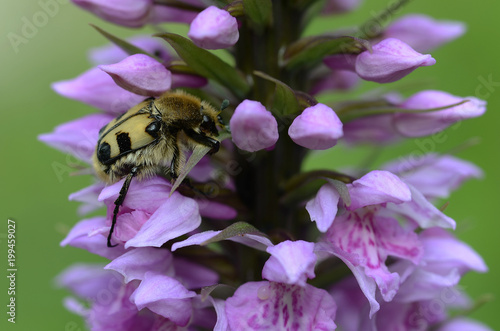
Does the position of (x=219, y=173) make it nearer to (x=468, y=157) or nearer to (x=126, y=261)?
(x=126, y=261)

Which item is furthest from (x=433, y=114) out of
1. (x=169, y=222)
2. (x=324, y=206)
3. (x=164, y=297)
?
(x=164, y=297)

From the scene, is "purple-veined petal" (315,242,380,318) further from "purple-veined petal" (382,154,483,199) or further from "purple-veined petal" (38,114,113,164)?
"purple-veined petal" (38,114,113,164)

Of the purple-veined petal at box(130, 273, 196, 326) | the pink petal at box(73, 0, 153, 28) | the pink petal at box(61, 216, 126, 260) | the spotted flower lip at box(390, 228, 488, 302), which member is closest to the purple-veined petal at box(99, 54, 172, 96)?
the pink petal at box(73, 0, 153, 28)

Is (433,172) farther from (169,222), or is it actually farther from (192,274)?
(169,222)

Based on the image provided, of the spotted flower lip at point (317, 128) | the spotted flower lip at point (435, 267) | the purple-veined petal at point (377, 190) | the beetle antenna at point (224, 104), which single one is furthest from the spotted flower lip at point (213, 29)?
the spotted flower lip at point (435, 267)

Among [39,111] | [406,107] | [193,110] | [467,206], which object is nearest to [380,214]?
[406,107]

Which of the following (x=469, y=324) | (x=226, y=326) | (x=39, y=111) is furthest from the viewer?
(x=39, y=111)

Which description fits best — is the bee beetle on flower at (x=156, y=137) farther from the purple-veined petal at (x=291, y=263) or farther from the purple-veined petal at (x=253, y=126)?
the purple-veined petal at (x=291, y=263)
